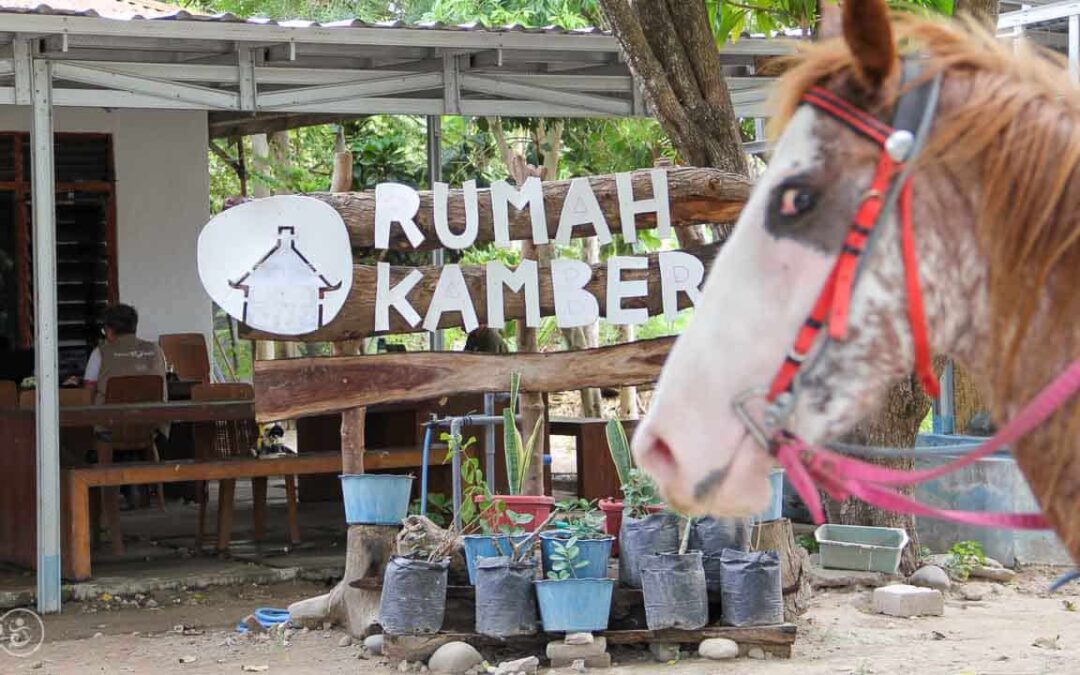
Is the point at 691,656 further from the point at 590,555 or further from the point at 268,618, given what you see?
the point at 268,618

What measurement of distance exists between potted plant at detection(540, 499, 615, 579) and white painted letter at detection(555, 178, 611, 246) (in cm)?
138

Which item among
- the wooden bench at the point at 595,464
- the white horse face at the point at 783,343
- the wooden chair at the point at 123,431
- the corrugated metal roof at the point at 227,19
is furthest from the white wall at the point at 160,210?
the white horse face at the point at 783,343

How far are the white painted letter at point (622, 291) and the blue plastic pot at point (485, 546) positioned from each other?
1.26m

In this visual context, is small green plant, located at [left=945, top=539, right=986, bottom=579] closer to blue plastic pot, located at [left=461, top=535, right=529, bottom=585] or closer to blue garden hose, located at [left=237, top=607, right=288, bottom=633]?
blue plastic pot, located at [left=461, top=535, right=529, bottom=585]

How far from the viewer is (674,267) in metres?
6.85

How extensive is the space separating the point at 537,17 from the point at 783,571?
1314 centimetres

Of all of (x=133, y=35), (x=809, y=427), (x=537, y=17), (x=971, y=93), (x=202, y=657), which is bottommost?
(x=202, y=657)

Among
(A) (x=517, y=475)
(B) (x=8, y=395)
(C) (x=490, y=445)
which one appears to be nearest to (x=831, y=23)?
(A) (x=517, y=475)

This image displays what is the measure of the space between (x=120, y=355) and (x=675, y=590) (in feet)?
18.7

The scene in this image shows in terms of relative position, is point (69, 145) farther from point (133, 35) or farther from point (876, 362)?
point (876, 362)

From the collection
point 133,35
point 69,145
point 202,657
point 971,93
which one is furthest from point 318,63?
point 971,93

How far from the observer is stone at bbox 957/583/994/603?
7.84 m

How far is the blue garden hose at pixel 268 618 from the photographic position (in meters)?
7.00

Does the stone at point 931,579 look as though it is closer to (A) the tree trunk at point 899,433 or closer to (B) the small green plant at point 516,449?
(A) the tree trunk at point 899,433
